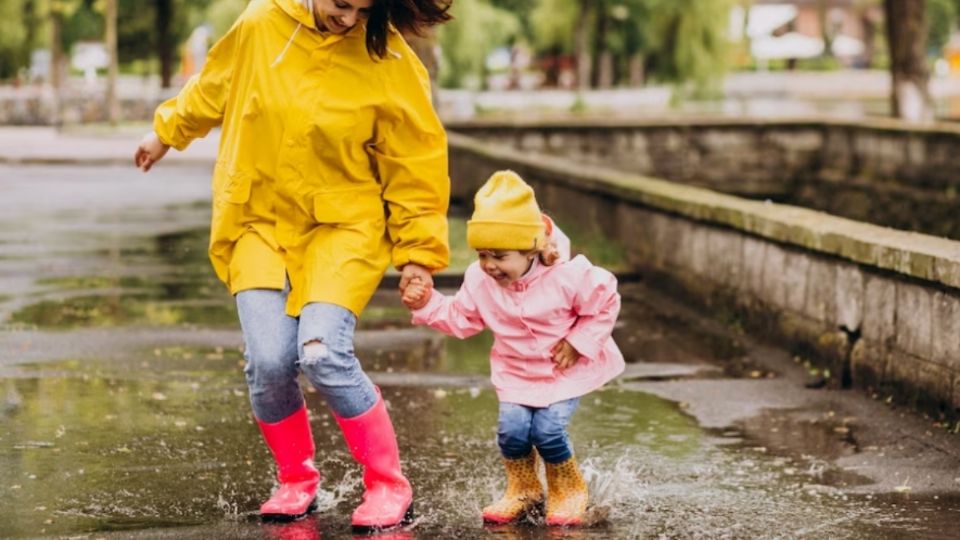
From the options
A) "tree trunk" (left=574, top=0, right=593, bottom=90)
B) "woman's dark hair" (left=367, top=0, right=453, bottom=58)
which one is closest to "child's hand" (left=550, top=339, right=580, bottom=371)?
"woman's dark hair" (left=367, top=0, right=453, bottom=58)

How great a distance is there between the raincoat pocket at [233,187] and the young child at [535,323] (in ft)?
1.89

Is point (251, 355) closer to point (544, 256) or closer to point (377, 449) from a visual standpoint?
point (377, 449)

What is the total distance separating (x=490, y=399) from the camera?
8.64 meters

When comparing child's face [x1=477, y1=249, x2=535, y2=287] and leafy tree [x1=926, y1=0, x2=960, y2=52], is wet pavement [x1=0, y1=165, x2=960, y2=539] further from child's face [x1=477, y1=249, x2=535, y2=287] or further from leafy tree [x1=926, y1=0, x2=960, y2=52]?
leafy tree [x1=926, y1=0, x2=960, y2=52]

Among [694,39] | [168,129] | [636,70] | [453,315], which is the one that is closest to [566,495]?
[453,315]

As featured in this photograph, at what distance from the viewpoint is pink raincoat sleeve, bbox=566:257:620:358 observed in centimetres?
592

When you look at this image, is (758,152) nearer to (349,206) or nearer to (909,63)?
(909,63)

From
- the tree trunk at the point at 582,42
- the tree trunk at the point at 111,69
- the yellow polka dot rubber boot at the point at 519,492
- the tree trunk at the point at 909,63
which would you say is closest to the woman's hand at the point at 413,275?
the yellow polka dot rubber boot at the point at 519,492

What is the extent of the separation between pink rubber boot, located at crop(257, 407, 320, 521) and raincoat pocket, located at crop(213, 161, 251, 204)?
71cm

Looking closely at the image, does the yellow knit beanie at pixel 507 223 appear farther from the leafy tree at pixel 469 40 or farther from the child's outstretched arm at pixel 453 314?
the leafy tree at pixel 469 40

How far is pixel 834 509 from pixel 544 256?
4.38 ft

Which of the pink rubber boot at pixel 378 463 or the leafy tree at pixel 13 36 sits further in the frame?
the leafy tree at pixel 13 36

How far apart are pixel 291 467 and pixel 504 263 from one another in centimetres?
96

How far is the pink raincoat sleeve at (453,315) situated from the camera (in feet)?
19.6
